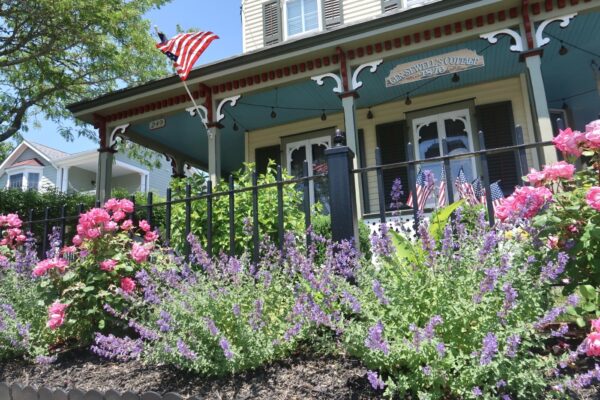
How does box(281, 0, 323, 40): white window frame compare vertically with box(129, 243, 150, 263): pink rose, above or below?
above

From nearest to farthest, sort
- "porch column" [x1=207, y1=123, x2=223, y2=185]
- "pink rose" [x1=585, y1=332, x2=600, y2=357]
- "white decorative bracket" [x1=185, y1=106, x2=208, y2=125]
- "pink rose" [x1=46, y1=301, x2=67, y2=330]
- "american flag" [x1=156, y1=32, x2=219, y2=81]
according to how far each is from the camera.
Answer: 1. "pink rose" [x1=585, y1=332, x2=600, y2=357]
2. "pink rose" [x1=46, y1=301, x2=67, y2=330]
3. "american flag" [x1=156, y1=32, x2=219, y2=81]
4. "porch column" [x1=207, y1=123, x2=223, y2=185]
5. "white decorative bracket" [x1=185, y1=106, x2=208, y2=125]

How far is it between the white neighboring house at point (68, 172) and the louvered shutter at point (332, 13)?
Result: 63.6 ft

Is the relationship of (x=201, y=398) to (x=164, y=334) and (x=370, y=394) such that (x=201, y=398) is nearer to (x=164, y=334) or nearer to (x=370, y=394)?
(x=164, y=334)

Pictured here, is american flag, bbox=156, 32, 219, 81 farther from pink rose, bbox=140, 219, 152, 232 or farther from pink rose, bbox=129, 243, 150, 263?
pink rose, bbox=129, 243, 150, 263

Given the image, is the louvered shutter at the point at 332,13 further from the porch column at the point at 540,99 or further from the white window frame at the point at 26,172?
the white window frame at the point at 26,172

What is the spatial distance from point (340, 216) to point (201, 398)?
1430 mm

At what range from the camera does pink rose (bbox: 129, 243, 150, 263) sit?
3.25 metres

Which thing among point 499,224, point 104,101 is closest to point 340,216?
point 499,224

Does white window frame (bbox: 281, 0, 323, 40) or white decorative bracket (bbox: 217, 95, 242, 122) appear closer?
white decorative bracket (bbox: 217, 95, 242, 122)

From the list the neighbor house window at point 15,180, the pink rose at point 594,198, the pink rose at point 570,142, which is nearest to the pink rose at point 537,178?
the pink rose at point 570,142

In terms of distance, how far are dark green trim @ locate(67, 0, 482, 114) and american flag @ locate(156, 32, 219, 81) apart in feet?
1.08

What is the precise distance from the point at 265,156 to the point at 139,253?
8217 millimetres

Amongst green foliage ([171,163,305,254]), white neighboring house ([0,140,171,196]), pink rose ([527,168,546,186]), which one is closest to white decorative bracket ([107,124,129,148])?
green foliage ([171,163,305,254])

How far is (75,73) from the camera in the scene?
1390cm
